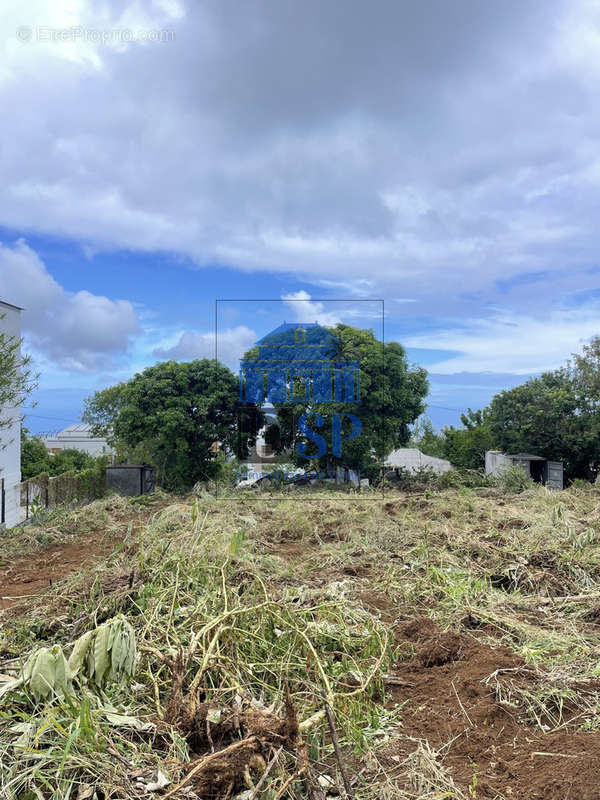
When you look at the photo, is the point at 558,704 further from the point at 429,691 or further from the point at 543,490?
the point at 543,490

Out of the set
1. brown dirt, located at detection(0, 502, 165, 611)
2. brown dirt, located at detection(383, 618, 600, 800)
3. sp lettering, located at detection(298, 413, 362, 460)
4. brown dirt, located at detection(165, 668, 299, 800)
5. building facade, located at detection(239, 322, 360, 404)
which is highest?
building facade, located at detection(239, 322, 360, 404)

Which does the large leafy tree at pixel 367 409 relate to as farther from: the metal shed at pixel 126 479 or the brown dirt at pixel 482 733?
the brown dirt at pixel 482 733

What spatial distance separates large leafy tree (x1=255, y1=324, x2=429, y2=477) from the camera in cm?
1301

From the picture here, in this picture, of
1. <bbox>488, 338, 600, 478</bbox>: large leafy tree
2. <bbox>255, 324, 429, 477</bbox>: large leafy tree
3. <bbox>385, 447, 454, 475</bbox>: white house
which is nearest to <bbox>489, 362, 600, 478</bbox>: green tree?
<bbox>488, 338, 600, 478</bbox>: large leafy tree

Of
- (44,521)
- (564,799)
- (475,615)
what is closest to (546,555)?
(475,615)

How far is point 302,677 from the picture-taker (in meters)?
2.61

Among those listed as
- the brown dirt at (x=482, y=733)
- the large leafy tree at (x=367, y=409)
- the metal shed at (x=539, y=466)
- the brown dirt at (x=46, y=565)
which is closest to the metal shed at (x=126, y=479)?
the large leafy tree at (x=367, y=409)

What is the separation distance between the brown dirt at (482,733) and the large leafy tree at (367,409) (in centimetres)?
994

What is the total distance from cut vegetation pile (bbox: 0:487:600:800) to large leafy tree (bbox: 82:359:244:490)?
7824 millimetres

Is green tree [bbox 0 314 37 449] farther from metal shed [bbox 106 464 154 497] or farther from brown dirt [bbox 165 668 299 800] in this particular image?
brown dirt [bbox 165 668 299 800]

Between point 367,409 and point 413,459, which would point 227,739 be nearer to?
point 367,409

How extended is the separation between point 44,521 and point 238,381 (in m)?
6.16

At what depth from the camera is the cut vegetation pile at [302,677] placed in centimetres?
184

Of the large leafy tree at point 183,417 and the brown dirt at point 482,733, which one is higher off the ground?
the large leafy tree at point 183,417
